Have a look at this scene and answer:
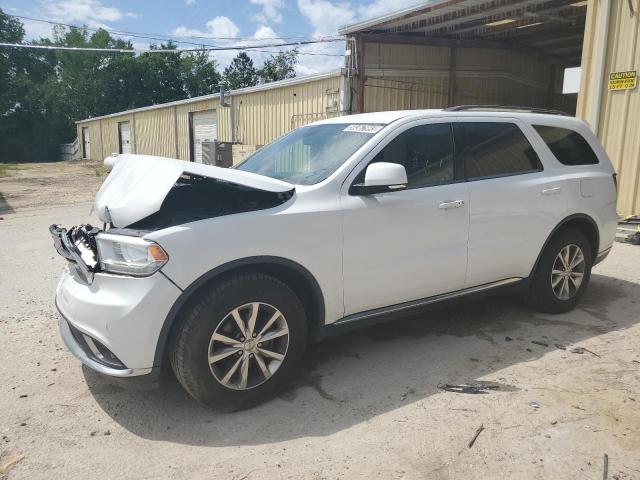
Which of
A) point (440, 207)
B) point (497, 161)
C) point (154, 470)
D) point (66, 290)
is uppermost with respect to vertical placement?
point (497, 161)

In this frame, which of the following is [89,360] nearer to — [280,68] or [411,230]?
[411,230]

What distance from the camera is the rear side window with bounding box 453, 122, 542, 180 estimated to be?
4137 millimetres

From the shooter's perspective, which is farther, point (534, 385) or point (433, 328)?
point (433, 328)

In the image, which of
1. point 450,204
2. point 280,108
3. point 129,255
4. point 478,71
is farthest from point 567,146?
point 280,108

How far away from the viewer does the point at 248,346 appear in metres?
3.19

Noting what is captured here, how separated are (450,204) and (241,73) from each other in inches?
2497

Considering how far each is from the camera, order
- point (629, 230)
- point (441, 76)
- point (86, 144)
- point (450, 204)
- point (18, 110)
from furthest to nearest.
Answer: point (18, 110)
point (86, 144)
point (441, 76)
point (629, 230)
point (450, 204)

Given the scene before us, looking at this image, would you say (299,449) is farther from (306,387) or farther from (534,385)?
(534,385)

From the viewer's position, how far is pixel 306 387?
3602 mm

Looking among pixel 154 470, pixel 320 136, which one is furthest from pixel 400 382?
pixel 320 136

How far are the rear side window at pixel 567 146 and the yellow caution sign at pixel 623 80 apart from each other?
14.7 ft

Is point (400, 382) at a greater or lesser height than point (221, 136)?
lesser

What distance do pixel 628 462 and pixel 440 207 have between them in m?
1.90

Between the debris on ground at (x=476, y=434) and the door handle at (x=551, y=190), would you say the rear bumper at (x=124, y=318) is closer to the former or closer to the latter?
the debris on ground at (x=476, y=434)
